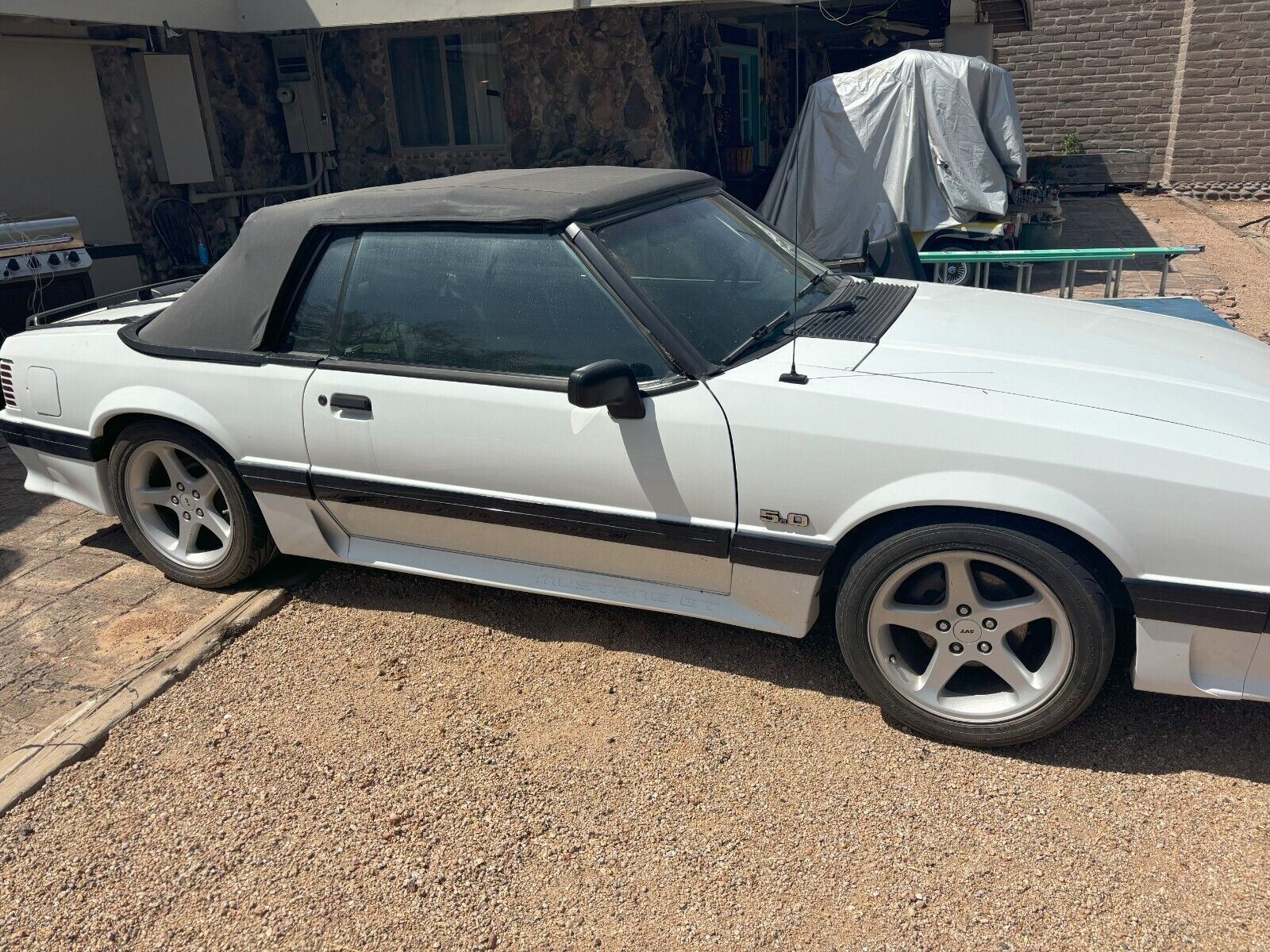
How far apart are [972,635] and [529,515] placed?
142 cm

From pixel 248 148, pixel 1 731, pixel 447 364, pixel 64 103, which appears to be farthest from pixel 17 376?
pixel 248 148

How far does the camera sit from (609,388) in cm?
288

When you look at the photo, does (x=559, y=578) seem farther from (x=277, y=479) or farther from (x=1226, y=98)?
(x=1226, y=98)

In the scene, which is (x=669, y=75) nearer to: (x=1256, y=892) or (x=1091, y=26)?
(x=1256, y=892)

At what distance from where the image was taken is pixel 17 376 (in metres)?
4.20

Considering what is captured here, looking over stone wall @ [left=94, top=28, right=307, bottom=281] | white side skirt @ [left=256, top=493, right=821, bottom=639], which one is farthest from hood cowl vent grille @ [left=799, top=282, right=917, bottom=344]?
stone wall @ [left=94, top=28, right=307, bottom=281]

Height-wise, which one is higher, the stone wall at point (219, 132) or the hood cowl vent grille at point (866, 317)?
the stone wall at point (219, 132)

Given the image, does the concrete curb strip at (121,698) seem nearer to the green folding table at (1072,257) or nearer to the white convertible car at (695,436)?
the white convertible car at (695,436)

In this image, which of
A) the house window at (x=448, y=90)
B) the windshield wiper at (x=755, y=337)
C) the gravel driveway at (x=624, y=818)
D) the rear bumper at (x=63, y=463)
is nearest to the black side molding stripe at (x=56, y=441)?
the rear bumper at (x=63, y=463)

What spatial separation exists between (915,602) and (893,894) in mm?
853

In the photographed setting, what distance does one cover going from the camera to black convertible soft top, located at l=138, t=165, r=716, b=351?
11.0ft

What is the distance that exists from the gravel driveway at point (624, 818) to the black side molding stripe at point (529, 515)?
1.67 ft

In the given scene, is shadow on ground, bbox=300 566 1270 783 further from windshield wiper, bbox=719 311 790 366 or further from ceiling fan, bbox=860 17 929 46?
ceiling fan, bbox=860 17 929 46

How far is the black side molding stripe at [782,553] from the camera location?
9.61 feet
